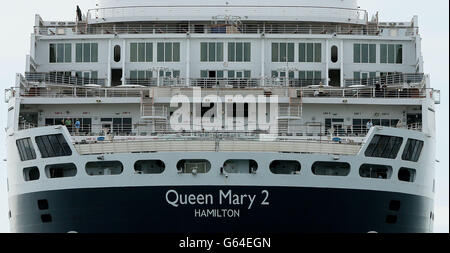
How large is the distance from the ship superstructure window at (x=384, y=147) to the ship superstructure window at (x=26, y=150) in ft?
50.6

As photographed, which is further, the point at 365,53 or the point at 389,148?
the point at 365,53

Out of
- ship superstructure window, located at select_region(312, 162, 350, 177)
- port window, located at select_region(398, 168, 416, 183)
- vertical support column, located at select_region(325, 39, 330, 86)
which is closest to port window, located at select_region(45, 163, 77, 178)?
ship superstructure window, located at select_region(312, 162, 350, 177)

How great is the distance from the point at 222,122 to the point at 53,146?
867 centimetres

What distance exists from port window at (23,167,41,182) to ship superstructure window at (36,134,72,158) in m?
1.03

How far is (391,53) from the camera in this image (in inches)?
3578

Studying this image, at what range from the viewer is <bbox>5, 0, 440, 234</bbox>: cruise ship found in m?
77.1

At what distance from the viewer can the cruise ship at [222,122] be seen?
3036 inches

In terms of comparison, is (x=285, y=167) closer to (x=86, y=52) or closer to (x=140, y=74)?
(x=140, y=74)

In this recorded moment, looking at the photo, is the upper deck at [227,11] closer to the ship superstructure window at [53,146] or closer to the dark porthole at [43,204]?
the ship superstructure window at [53,146]

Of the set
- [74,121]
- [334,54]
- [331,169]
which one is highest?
[334,54]

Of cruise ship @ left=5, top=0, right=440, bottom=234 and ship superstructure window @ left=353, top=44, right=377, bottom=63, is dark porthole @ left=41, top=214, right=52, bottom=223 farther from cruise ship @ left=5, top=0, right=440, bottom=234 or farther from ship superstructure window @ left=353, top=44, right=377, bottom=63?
ship superstructure window @ left=353, top=44, right=377, bottom=63

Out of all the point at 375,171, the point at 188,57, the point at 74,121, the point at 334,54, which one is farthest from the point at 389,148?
the point at 74,121

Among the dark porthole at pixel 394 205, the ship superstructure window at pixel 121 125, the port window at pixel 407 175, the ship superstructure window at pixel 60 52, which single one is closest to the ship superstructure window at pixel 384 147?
the port window at pixel 407 175
